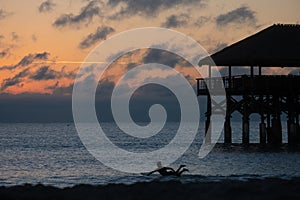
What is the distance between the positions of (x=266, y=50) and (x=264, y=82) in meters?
2.24

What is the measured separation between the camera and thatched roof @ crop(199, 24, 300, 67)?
148ft

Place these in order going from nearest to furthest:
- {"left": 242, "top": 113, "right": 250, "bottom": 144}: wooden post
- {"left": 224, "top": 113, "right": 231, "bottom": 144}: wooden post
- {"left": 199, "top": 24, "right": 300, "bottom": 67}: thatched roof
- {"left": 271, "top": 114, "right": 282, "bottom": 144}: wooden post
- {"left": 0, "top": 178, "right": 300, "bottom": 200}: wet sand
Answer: {"left": 0, "top": 178, "right": 300, "bottom": 200}: wet sand → {"left": 199, "top": 24, "right": 300, "bottom": 67}: thatched roof → {"left": 242, "top": 113, "right": 250, "bottom": 144}: wooden post → {"left": 271, "top": 114, "right": 282, "bottom": 144}: wooden post → {"left": 224, "top": 113, "right": 231, "bottom": 144}: wooden post

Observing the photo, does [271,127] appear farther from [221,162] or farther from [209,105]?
[221,162]

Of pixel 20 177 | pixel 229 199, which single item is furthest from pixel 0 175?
pixel 229 199

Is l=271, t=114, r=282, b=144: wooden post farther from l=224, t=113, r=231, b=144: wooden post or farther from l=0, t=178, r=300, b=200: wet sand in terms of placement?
l=0, t=178, r=300, b=200: wet sand

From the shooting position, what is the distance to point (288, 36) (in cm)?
4816

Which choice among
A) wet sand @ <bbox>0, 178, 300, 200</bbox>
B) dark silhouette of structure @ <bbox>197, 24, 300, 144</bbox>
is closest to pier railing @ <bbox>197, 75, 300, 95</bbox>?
dark silhouette of structure @ <bbox>197, 24, 300, 144</bbox>

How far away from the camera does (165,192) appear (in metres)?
17.5

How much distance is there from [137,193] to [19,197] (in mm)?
2937

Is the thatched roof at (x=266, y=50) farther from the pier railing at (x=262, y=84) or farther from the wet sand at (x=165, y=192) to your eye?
the wet sand at (x=165, y=192)

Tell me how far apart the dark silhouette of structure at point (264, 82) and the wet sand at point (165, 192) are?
90.1 feet

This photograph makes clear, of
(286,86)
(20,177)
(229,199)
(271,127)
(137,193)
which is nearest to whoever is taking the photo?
(229,199)

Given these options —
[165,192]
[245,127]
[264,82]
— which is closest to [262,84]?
[264,82]

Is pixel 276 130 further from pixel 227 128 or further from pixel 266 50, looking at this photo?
pixel 266 50
